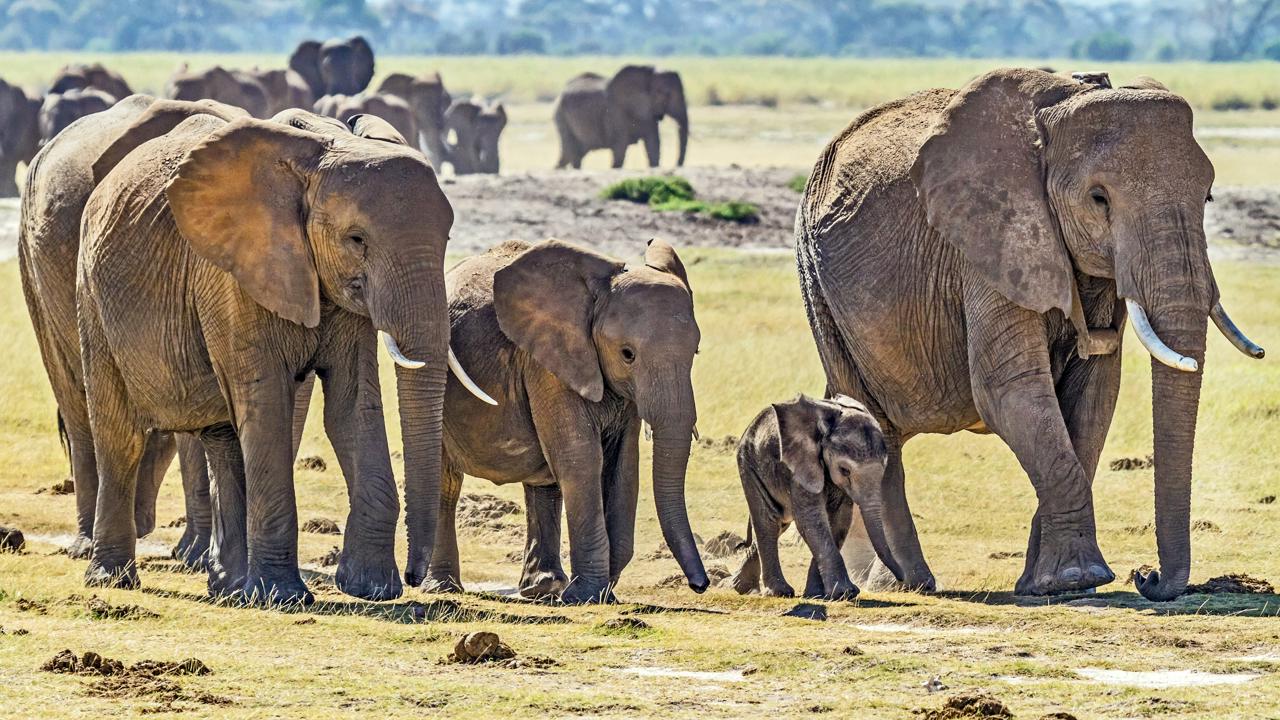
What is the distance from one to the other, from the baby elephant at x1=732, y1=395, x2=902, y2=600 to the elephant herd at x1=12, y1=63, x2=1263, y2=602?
0.02 m

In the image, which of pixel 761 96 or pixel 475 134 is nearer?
pixel 475 134

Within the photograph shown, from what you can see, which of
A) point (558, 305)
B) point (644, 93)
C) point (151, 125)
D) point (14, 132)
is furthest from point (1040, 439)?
point (644, 93)

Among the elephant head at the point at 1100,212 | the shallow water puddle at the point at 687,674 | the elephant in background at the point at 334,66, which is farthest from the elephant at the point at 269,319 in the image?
the elephant in background at the point at 334,66

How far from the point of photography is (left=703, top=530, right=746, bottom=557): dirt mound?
47.5 ft

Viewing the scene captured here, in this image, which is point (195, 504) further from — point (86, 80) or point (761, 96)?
point (761, 96)

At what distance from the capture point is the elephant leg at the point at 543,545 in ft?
40.7

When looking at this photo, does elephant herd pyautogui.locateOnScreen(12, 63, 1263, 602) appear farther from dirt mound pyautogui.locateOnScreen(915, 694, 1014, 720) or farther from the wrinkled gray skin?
dirt mound pyautogui.locateOnScreen(915, 694, 1014, 720)

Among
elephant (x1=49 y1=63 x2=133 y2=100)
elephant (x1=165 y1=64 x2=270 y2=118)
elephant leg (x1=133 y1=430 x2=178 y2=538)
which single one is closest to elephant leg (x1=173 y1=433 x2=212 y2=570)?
elephant leg (x1=133 y1=430 x2=178 y2=538)

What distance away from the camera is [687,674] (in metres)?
9.02

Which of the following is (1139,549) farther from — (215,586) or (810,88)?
(810,88)

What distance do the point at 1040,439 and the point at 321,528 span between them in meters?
5.19

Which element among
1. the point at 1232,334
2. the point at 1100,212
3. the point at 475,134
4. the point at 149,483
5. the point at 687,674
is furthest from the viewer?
the point at 475,134

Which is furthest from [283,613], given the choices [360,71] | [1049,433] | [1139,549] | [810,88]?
[810,88]

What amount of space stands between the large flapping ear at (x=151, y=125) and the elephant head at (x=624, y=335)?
1.85m
